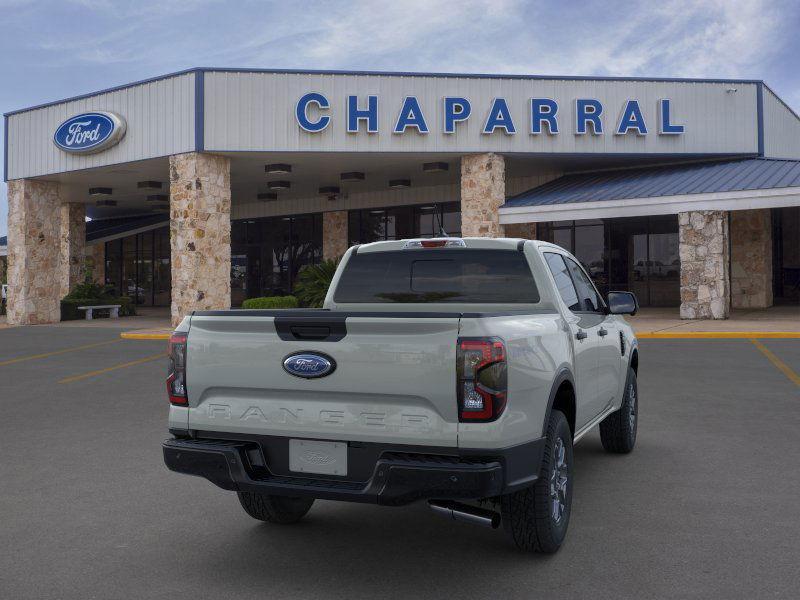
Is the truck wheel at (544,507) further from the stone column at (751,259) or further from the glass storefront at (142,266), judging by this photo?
the glass storefront at (142,266)

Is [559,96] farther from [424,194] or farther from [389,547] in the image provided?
[389,547]

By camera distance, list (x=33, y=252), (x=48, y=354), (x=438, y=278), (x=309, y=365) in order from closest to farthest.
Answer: (x=309, y=365)
(x=438, y=278)
(x=48, y=354)
(x=33, y=252)

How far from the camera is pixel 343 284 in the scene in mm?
5738

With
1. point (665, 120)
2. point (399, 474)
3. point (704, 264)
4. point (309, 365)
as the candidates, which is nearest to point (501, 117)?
point (665, 120)

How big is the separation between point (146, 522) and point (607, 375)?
11.1 ft

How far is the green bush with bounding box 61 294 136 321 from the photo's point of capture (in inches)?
1162

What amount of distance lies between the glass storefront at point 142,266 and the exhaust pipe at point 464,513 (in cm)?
3686

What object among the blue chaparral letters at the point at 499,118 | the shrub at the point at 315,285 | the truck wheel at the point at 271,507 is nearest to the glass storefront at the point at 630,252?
the blue chaparral letters at the point at 499,118

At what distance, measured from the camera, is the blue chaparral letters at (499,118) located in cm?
2353

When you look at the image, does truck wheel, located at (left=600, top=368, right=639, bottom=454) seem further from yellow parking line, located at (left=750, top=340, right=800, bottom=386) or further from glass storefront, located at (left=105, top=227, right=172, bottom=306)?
glass storefront, located at (left=105, top=227, right=172, bottom=306)

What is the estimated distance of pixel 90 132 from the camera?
82.1ft

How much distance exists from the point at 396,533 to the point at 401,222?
2767 cm

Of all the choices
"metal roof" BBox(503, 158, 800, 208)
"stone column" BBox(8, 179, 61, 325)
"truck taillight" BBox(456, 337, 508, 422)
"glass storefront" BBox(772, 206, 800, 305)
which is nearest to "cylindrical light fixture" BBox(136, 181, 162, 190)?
"stone column" BBox(8, 179, 61, 325)

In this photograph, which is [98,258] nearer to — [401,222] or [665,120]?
[401,222]
